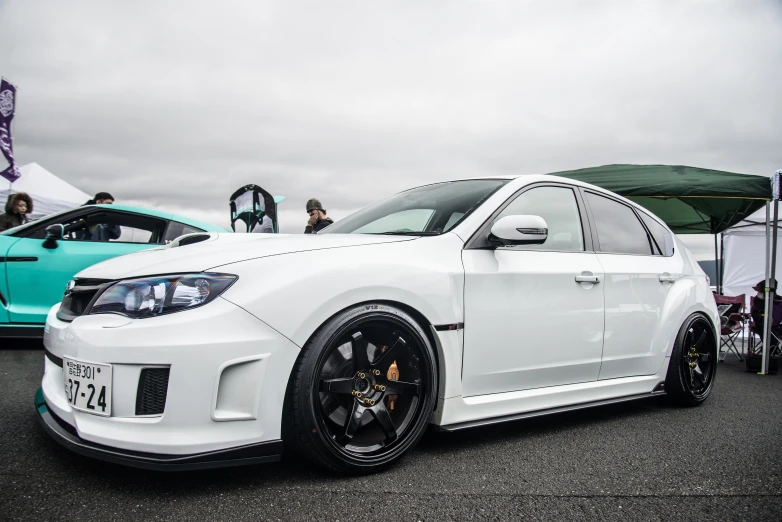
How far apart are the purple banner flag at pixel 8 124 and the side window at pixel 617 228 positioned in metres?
11.9

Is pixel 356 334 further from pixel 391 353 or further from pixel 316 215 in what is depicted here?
pixel 316 215

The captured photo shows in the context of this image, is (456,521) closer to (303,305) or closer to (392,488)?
(392,488)

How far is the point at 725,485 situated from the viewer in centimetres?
234

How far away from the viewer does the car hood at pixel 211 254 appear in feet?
6.91

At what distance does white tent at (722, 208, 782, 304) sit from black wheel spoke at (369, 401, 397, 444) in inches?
485

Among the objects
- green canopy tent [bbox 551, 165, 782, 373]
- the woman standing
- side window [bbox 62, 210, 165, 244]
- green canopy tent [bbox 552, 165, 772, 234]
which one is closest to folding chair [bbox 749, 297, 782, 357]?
green canopy tent [bbox 551, 165, 782, 373]

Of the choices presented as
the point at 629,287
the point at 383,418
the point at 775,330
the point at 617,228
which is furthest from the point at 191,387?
the point at 775,330

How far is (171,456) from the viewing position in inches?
73.6

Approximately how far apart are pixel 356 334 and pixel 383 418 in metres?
0.38

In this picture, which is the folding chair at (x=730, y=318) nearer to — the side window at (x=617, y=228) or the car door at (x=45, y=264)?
the side window at (x=617, y=228)

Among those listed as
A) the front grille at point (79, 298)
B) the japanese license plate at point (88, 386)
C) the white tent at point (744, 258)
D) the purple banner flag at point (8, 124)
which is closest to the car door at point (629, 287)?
the japanese license plate at point (88, 386)

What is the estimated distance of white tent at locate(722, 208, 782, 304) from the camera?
480 inches

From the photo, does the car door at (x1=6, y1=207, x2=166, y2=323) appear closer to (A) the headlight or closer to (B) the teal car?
(B) the teal car

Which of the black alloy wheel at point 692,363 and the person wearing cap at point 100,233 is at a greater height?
the person wearing cap at point 100,233
